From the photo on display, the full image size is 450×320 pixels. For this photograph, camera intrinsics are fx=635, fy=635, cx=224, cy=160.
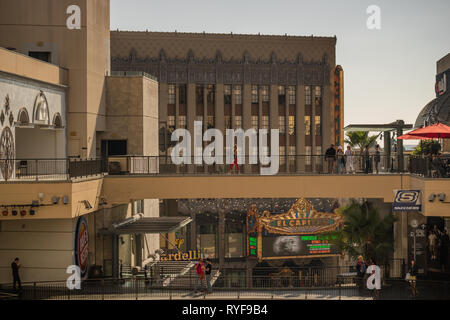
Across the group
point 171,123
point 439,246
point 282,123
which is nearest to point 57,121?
point 439,246

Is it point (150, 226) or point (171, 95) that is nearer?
point (150, 226)

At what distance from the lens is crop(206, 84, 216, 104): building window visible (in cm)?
6675

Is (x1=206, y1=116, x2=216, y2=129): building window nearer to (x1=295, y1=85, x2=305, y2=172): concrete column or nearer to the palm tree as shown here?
(x1=295, y1=85, x2=305, y2=172): concrete column

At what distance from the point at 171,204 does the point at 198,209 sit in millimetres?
2721

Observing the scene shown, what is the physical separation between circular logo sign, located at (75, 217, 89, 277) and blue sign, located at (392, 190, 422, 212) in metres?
15.3

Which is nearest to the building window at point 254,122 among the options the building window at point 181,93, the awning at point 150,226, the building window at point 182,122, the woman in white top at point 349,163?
the building window at point 182,122

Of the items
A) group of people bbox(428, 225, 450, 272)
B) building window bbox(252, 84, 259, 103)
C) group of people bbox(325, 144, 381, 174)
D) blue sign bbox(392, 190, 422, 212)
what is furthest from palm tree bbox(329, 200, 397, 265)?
building window bbox(252, 84, 259, 103)

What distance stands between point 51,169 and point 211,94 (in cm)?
3547

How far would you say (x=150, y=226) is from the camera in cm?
3544

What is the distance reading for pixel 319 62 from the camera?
6794 cm

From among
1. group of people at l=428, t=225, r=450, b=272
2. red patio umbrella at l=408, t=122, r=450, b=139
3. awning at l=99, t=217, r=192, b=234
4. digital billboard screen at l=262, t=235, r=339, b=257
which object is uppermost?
red patio umbrella at l=408, t=122, r=450, b=139
